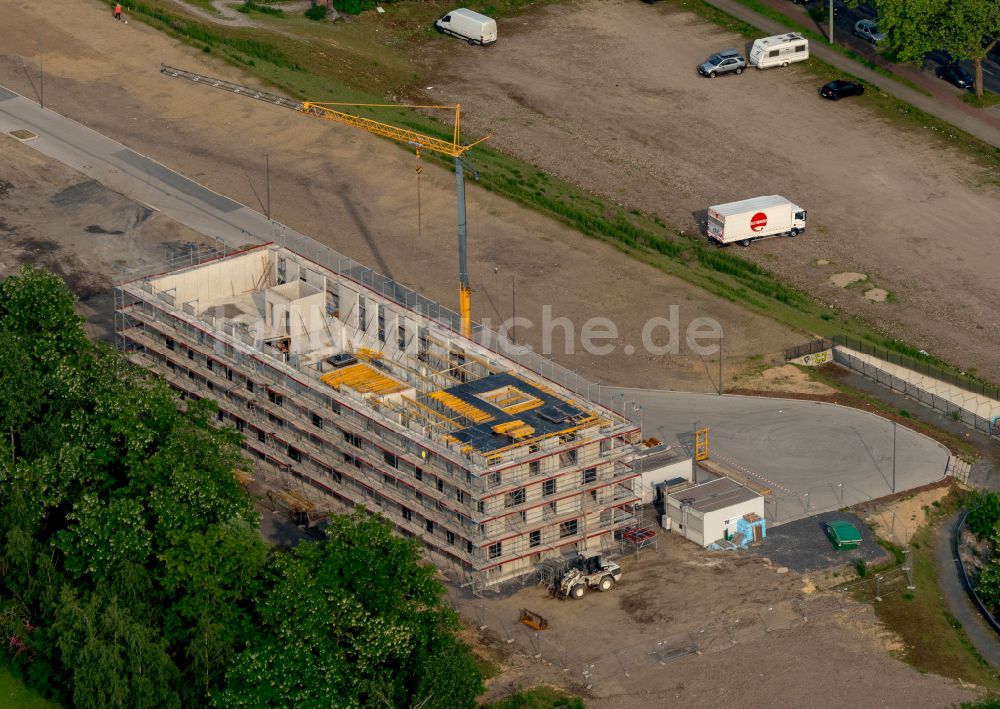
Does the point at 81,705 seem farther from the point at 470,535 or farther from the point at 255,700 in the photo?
the point at 470,535

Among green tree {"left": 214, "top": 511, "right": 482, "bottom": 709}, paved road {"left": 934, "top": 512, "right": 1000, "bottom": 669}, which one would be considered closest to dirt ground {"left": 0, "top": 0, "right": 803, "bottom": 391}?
paved road {"left": 934, "top": 512, "right": 1000, "bottom": 669}

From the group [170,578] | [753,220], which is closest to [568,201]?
[753,220]


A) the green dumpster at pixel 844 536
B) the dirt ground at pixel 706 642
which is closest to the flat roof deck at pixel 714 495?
the dirt ground at pixel 706 642

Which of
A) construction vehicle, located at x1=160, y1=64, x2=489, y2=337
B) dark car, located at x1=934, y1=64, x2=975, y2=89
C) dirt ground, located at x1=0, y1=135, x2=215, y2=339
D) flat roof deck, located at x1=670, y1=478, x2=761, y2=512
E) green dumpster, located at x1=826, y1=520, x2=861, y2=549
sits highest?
construction vehicle, located at x1=160, y1=64, x2=489, y2=337

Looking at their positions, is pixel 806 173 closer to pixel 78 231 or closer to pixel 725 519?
pixel 725 519

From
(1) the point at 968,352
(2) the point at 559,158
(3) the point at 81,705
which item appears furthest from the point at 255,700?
(2) the point at 559,158

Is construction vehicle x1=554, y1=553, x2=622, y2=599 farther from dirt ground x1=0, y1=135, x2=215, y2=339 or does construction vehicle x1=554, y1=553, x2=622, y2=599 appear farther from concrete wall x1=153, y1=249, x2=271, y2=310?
dirt ground x1=0, y1=135, x2=215, y2=339
